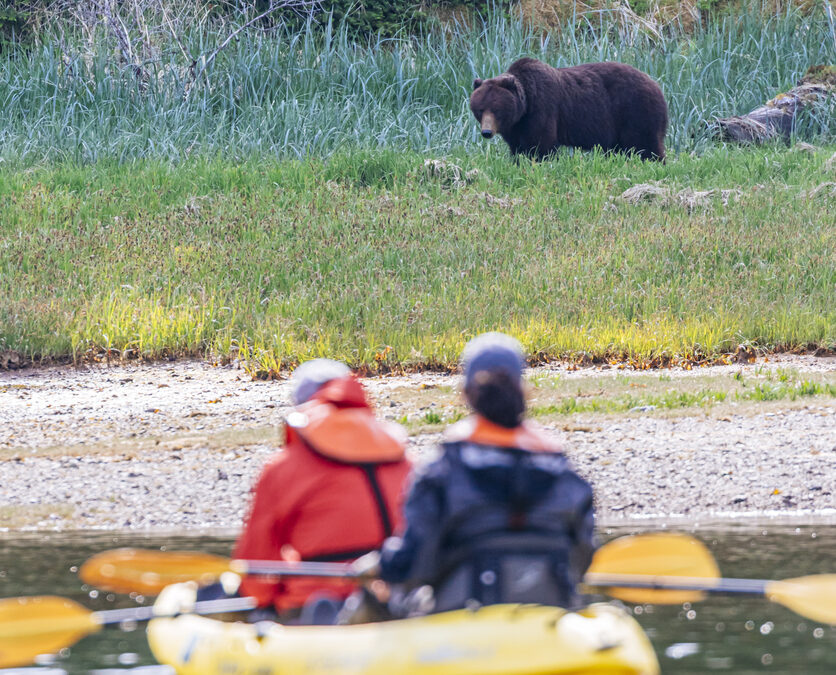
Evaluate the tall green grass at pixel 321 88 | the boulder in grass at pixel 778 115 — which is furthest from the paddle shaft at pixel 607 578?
the boulder in grass at pixel 778 115

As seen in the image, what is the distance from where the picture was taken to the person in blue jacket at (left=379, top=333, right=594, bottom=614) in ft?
13.8

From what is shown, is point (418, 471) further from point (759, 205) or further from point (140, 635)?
point (759, 205)

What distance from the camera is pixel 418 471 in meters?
4.24

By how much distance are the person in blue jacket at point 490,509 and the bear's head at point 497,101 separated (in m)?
14.1

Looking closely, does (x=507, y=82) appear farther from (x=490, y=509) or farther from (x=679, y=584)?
(x=490, y=509)

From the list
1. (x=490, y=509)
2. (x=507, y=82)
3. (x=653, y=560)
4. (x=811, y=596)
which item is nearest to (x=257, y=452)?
(x=653, y=560)

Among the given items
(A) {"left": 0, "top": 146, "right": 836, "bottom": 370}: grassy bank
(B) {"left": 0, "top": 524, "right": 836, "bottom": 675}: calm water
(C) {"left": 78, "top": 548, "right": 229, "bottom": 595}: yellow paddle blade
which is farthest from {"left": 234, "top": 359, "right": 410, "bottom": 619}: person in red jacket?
(A) {"left": 0, "top": 146, "right": 836, "bottom": 370}: grassy bank

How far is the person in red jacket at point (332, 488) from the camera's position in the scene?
182 inches

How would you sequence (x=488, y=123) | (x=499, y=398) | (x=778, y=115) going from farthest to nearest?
(x=778, y=115) < (x=488, y=123) < (x=499, y=398)

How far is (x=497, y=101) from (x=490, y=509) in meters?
14.4

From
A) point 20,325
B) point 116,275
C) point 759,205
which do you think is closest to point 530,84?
point 759,205

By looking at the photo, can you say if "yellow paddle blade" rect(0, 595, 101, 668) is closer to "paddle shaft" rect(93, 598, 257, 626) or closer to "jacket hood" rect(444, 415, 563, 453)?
"paddle shaft" rect(93, 598, 257, 626)

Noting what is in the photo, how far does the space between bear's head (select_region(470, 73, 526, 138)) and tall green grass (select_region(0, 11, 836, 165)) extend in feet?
6.37

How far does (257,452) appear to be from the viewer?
9875 millimetres
